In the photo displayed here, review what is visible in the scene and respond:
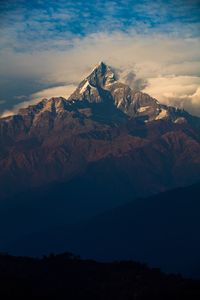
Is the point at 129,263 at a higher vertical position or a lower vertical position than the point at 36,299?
lower

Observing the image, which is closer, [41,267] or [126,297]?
[126,297]

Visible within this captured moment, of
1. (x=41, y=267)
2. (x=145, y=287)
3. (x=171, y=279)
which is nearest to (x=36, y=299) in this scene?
(x=145, y=287)

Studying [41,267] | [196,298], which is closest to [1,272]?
[41,267]

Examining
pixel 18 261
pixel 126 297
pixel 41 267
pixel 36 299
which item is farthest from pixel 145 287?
pixel 18 261

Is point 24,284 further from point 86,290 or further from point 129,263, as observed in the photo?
point 129,263

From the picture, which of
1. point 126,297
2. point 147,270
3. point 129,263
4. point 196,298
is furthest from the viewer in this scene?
point 129,263

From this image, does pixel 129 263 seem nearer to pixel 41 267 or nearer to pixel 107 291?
pixel 41 267

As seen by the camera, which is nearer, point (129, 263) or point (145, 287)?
point (145, 287)

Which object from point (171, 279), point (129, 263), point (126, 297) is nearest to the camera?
point (126, 297)

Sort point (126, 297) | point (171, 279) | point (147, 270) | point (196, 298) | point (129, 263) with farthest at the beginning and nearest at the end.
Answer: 1. point (129, 263)
2. point (147, 270)
3. point (171, 279)
4. point (126, 297)
5. point (196, 298)
